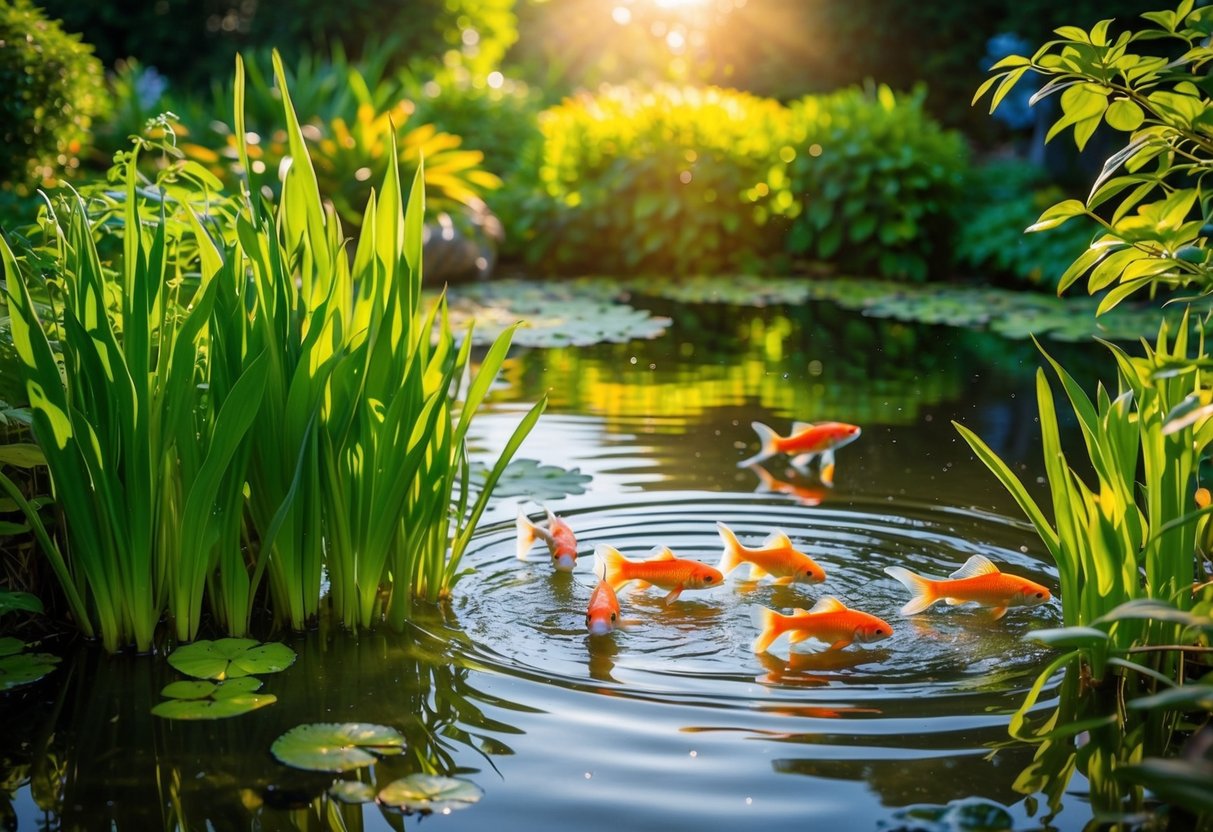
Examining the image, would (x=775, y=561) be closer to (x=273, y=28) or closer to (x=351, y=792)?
(x=351, y=792)

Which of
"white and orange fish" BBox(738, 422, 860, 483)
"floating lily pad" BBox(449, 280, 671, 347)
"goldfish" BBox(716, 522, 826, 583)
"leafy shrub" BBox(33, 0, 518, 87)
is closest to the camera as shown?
"goldfish" BBox(716, 522, 826, 583)

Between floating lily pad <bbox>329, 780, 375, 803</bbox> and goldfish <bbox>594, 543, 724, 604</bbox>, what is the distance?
41.0 inches

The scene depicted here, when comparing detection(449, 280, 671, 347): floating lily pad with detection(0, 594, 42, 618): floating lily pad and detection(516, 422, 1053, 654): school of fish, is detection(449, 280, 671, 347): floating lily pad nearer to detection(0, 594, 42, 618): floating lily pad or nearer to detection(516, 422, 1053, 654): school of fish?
detection(516, 422, 1053, 654): school of fish

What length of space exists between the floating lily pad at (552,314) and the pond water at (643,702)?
326cm

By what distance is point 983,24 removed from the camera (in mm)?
14812

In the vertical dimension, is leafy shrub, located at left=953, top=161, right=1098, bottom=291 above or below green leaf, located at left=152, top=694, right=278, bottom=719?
above

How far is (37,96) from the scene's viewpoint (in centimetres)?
667

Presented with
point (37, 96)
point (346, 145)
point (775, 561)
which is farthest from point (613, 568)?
point (346, 145)

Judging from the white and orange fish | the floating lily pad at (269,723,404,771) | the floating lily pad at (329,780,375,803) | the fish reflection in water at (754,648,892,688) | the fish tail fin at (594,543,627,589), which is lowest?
the floating lily pad at (329,780,375,803)

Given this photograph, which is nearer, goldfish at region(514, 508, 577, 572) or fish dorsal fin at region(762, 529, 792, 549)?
fish dorsal fin at region(762, 529, 792, 549)

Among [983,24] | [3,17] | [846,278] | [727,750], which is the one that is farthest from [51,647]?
[983,24]

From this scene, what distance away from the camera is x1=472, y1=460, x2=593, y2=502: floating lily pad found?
13.7ft

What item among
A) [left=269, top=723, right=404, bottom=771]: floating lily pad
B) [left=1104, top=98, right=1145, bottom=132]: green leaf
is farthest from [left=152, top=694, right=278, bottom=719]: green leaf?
[left=1104, top=98, right=1145, bottom=132]: green leaf

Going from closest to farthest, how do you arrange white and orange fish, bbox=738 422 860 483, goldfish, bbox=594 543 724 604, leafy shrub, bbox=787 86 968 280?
goldfish, bbox=594 543 724 604 < white and orange fish, bbox=738 422 860 483 < leafy shrub, bbox=787 86 968 280
